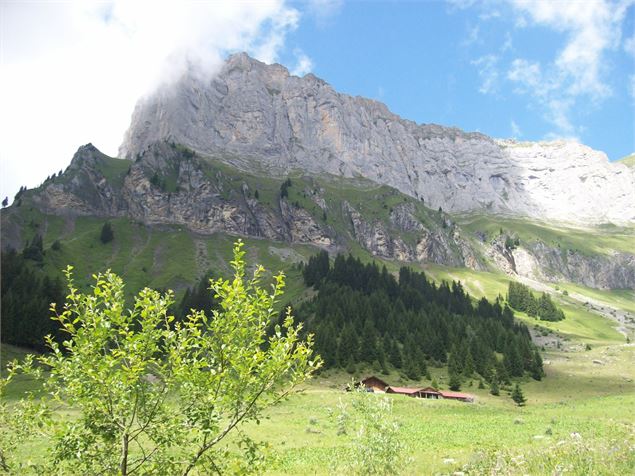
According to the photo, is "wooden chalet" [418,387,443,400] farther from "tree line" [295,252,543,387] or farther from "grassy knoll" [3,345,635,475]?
"tree line" [295,252,543,387]

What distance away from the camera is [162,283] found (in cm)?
19375

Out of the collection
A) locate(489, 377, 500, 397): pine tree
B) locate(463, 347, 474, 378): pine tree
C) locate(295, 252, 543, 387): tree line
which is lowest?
locate(489, 377, 500, 397): pine tree

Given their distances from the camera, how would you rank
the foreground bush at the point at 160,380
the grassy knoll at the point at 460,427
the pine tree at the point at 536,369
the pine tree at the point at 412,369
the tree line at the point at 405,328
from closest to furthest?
the foreground bush at the point at 160,380 < the grassy knoll at the point at 460,427 < the pine tree at the point at 412,369 < the pine tree at the point at 536,369 < the tree line at the point at 405,328

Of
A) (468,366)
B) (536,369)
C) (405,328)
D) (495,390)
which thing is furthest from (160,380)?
(405,328)

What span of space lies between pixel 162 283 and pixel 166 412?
193 meters

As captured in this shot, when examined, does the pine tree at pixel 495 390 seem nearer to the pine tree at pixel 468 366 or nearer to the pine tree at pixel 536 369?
the pine tree at pixel 468 366

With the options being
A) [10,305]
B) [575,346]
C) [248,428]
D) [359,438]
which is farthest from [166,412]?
[575,346]

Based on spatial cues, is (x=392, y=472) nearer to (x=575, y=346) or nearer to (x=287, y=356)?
(x=287, y=356)

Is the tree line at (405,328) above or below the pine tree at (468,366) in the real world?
above

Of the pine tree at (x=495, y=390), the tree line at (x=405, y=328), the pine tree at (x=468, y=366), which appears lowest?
the pine tree at (x=495, y=390)

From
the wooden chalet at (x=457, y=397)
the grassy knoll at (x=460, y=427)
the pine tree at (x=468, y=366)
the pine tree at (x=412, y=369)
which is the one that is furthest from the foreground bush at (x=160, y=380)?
the pine tree at (x=468, y=366)

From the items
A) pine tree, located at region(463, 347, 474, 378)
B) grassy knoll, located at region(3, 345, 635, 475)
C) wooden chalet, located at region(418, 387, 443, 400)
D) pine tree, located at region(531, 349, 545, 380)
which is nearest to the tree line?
pine tree, located at region(463, 347, 474, 378)

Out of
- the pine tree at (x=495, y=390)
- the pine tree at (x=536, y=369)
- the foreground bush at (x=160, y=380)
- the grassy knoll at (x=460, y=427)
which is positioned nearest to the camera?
the foreground bush at (x=160, y=380)

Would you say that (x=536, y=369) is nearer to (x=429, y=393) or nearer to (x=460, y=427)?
(x=429, y=393)
